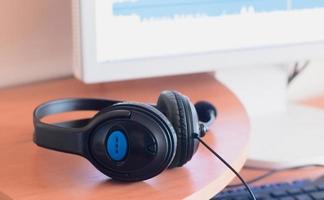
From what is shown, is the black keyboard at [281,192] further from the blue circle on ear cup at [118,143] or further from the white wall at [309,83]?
the white wall at [309,83]

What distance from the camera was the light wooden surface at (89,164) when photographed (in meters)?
0.59

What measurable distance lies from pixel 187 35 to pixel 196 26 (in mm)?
14

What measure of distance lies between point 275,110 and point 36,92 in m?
0.32

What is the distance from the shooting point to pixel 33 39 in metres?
0.87

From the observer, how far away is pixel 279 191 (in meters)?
0.77

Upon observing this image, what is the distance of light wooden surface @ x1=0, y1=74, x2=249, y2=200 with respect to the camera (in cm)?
59

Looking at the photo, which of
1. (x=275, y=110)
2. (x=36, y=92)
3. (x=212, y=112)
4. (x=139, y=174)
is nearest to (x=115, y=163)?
(x=139, y=174)

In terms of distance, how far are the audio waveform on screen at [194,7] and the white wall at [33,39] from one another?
0.54 feet

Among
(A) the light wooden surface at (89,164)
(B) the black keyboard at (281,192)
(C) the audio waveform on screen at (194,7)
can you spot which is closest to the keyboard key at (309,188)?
(B) the black keyboard at (281,192)

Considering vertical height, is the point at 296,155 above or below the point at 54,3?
below

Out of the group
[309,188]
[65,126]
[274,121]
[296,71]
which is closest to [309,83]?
[296,71]

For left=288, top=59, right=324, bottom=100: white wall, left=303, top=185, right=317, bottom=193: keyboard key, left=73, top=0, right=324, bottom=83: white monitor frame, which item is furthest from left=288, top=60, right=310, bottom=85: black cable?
left=303, top=185, right=317, bottom=193: keyboard key

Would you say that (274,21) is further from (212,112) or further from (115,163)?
(115,163)

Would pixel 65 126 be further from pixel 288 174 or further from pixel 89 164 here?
pixel 288 174
